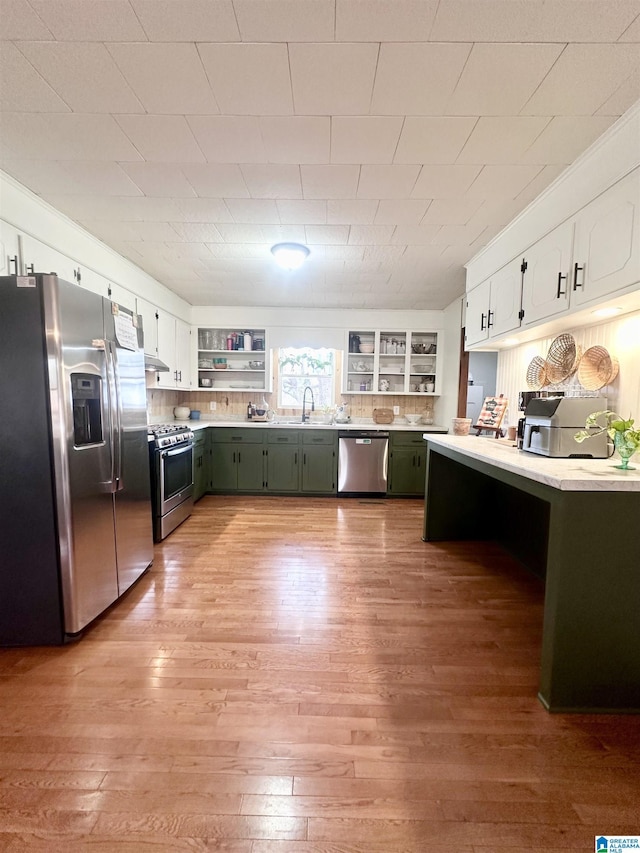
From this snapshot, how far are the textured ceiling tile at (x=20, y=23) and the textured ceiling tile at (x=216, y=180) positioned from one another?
76cm

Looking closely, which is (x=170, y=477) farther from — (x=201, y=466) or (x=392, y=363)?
(x=392, y=363)

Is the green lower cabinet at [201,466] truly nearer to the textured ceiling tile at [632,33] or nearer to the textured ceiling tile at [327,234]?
the textured ceiling tile at [327,234]

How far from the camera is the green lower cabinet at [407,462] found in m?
4.62

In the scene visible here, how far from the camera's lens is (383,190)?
85.0 inches

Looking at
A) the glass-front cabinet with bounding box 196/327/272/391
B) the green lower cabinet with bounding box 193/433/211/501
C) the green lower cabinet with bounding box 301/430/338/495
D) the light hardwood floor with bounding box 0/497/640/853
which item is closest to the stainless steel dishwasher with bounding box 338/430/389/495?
the green lower cabinet with bounding box 301/430/338/495

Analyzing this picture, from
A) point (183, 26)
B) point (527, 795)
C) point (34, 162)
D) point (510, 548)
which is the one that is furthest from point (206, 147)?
point (510, 548)

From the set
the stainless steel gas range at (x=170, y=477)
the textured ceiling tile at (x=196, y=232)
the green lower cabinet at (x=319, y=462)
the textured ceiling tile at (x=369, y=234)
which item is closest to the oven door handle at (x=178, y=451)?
the stainless steel gas range at (x=170, y=477)

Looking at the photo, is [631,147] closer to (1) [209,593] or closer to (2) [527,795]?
(2) [527,795]

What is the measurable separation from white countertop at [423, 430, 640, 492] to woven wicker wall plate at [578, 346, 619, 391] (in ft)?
1.50

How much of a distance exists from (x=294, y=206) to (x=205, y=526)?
2860 mm

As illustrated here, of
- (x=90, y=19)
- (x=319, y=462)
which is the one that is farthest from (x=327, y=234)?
(x=319, y=462)

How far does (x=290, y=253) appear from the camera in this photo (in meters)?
2.99

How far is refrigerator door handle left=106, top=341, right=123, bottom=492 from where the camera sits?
2.07 meters

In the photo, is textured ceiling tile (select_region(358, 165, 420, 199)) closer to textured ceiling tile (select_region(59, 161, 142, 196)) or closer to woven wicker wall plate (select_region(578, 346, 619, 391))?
textured ceiling tile (select_region(59, 161, 142, 196))
